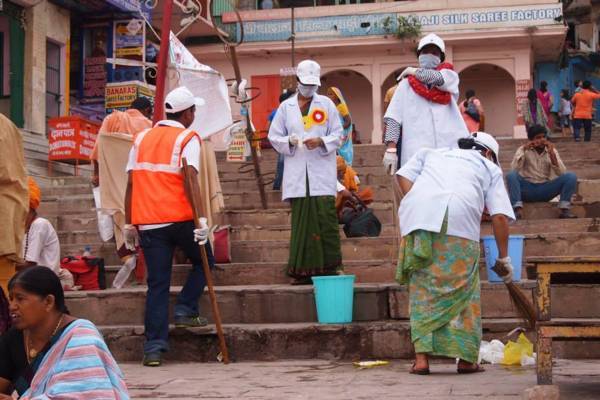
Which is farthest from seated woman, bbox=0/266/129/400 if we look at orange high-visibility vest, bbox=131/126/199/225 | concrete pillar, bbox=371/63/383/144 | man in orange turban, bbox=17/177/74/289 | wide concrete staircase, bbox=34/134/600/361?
concrete pillar, bbox=371/63/383/144

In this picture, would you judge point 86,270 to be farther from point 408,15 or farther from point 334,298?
point 408,15

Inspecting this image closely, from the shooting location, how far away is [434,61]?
25.3ft

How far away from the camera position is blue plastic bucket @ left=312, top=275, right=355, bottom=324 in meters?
7.34

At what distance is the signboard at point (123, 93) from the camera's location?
21.5 metres

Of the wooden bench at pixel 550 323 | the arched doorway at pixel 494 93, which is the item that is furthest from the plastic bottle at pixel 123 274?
the arched doorway at pixel 494 93

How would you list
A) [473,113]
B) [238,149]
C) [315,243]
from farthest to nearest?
[238,149], [473,113], [315,243]

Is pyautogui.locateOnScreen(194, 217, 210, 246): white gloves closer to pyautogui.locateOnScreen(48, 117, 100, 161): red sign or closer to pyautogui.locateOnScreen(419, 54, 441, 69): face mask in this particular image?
pyautogui.locateOnScreen(419, 54, 441, 69): face mask

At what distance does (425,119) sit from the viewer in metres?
7.79

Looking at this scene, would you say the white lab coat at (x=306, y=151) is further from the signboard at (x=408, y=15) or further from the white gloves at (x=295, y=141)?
the signboard at (x=408, y=15)

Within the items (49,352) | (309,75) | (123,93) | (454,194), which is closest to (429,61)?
(309,75)

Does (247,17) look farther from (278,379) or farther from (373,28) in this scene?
(278,379)

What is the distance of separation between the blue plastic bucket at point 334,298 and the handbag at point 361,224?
236 centimetres

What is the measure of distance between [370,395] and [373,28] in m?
22.2

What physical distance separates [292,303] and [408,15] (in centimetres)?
2006
